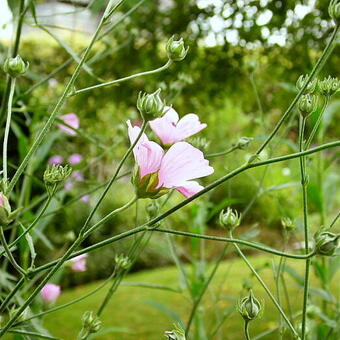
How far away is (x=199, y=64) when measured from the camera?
1584 millimetres

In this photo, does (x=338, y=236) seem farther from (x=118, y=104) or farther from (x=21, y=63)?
(x=118, y=104)

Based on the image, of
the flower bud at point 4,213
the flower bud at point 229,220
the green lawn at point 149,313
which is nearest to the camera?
the flower bud at point 4,213

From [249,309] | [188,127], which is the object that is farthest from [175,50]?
[249,309]

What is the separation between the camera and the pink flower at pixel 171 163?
0.93 ft

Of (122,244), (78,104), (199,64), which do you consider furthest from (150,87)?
(122,244)

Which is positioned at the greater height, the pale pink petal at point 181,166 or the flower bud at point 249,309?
the pale pink petal at point 181,166

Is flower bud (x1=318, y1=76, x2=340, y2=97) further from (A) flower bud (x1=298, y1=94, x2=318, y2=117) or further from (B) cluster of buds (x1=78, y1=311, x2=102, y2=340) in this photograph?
(B) cluster of buds (x1=78, y1=311, x2=102, y2=340)

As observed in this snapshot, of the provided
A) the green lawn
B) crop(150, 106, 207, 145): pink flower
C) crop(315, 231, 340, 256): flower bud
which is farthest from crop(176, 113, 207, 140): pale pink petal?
the green lawn

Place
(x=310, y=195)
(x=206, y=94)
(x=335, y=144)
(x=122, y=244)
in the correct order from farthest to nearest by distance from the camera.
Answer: (x=122, y=244) < (x=206, y=94) < (x=310, y=195) < (x=335, y=144)

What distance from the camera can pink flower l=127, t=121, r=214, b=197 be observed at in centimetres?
28

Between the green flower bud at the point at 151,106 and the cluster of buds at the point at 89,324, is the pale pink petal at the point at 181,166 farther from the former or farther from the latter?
the cluster of buds at the point at 89,324

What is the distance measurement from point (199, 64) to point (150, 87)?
154mm

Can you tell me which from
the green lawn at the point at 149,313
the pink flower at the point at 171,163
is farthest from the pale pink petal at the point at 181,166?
the green lawn at the point at 149,313

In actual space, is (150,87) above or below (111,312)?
above
